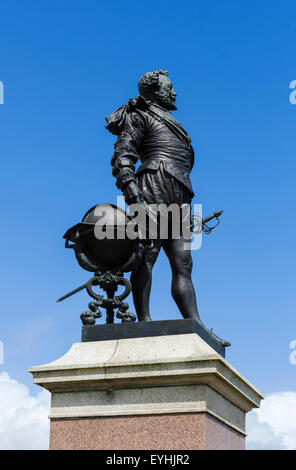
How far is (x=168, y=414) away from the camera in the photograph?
668 cm

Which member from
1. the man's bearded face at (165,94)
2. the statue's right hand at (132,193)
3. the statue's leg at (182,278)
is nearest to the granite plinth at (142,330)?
the statue's leg at (182,278)

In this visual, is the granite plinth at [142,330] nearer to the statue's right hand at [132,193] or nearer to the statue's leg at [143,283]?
the statue's leg at [143,283]

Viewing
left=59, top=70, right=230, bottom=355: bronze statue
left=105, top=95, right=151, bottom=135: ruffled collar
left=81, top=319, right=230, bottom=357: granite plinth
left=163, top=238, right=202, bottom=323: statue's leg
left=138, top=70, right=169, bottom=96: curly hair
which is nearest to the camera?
left=81, top=319, right=230, bottom=357: granite plinth

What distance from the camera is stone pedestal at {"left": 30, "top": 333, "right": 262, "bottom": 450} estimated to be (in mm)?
6629

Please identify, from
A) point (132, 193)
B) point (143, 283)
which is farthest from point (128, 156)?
point (143, 283)

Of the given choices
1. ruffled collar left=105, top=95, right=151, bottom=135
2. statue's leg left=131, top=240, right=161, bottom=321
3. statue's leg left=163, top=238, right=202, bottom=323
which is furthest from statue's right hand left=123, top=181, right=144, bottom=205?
ruffled collar left=105, top=95, right=151, bottom=135

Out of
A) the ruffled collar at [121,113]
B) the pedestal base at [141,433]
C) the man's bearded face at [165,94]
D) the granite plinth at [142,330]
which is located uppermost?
the man's bearded face at [165,94]

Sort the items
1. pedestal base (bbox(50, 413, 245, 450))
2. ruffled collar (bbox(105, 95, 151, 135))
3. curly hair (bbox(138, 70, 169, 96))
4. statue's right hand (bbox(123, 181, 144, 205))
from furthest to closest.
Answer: curly hair (bbox(138, 70, 169, 96)) < ruffled collar (bbox(105, 95, 151, 135)) < statue's right hand (bbox(123, 181, 144, 205)) < pedestal base (bbox(50, 413, 245, 450))

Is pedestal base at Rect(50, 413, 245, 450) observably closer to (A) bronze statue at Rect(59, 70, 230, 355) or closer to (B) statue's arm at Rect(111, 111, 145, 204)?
(A) bronze statue at Rect(59, 70, 230, 355)

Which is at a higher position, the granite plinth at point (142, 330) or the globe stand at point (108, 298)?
the globe stand at point (108, 298)

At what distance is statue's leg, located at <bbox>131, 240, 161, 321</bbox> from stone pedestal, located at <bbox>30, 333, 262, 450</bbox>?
0.70 meters

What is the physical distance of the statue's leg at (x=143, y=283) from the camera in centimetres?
Answer: 787

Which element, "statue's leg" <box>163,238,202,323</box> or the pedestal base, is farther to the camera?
"statue's leg" <box>163,238,202,323</box>
